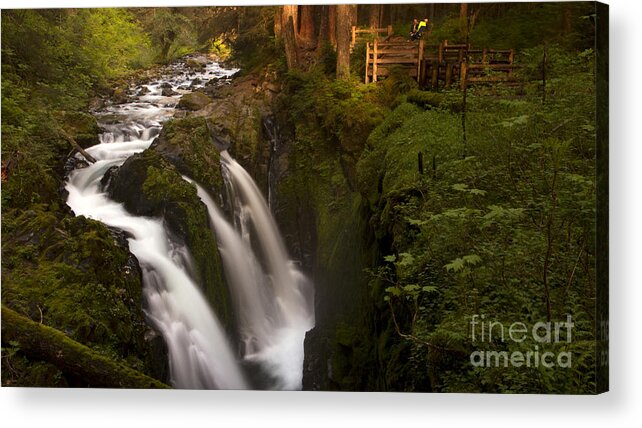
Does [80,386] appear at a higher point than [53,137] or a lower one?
lower

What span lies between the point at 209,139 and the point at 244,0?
1.08 metres

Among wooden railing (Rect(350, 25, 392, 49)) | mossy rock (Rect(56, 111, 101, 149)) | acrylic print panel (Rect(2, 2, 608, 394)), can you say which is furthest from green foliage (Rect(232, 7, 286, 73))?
mossy rock (Rect(56, 111, 101, 149))

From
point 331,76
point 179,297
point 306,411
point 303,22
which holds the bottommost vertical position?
point 306,411

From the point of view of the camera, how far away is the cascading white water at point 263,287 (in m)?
5.64

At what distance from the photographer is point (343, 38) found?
5.62 meters

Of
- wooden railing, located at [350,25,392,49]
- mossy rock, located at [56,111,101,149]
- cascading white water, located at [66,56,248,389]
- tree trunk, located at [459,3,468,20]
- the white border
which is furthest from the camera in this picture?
mossy rock, located at [56,111,101,149]

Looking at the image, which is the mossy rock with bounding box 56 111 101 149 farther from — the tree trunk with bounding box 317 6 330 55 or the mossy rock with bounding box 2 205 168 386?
the tree trunk with bounding box 317 6 330 55

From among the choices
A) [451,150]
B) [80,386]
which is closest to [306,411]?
[80,386]

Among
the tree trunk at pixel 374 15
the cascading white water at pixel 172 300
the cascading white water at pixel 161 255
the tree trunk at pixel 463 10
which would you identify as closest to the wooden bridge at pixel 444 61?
the tree trunk at pixel 374 15

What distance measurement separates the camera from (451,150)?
5441 mm

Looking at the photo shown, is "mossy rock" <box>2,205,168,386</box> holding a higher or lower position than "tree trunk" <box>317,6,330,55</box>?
lower

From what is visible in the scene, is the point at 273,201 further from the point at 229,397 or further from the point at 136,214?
the point at 229,397

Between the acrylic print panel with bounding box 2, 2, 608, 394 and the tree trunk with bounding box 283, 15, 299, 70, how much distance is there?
21 millimetres

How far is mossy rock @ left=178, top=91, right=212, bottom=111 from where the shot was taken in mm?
5773
